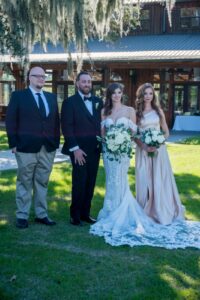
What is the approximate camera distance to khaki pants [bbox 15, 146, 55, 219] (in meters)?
5.70

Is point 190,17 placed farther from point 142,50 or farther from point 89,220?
point 89,220

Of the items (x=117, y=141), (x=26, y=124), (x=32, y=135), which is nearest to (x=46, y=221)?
(x=32, y=135)

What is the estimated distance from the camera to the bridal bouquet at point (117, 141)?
5684mm

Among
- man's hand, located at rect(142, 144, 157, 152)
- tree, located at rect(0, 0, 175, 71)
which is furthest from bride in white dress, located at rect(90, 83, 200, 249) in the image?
tree, located at rect(0, 0, 175, 71)

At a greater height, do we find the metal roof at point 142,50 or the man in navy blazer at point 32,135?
the metal roof at point 142,50

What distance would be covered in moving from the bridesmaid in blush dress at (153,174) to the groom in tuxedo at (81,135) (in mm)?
548

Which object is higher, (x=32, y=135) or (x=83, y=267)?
(x=32, y=135)

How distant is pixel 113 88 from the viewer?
19.1 ft

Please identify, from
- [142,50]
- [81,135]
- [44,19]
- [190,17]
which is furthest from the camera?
[190,17]

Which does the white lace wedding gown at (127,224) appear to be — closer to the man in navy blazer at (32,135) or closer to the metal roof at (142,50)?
the man in navy blazer at (32,135)

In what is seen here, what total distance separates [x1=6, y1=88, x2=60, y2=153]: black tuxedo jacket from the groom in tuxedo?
262 mm

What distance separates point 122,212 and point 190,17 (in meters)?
19.4

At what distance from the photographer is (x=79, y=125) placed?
586 centimetres

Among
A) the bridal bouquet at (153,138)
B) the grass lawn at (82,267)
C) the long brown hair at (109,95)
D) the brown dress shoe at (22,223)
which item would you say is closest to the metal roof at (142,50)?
the long brown hair at (109,95)
